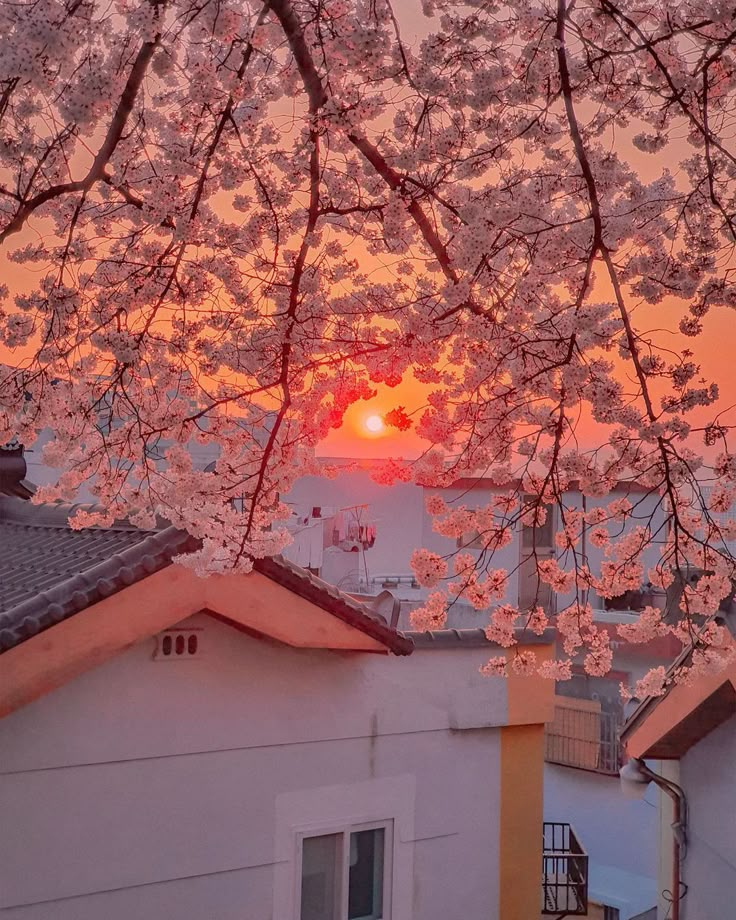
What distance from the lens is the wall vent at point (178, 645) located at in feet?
11.9

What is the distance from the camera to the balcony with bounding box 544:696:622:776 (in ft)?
32.1

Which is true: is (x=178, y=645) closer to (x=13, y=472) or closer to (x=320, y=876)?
(x=320, y=876)

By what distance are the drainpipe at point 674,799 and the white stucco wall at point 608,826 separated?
12.8 ft

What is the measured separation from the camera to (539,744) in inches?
177

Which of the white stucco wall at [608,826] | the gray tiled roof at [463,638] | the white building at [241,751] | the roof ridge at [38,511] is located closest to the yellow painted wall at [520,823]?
the white building at [241,751]

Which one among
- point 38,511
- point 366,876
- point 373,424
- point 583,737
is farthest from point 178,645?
point 583,737

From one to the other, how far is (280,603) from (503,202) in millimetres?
1801

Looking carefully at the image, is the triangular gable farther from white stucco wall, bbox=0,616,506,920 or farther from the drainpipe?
the drainpipe

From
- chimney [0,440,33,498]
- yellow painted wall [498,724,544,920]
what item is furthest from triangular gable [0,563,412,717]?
chimney [0,440,33,498]

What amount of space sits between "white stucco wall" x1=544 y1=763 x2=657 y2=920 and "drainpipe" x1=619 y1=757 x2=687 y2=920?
12.8 ft

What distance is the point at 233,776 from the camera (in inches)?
147

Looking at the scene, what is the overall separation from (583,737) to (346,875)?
669cm

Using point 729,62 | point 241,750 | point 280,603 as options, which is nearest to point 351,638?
point 280,603

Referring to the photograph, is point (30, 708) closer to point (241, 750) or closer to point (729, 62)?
point (241, 750)
